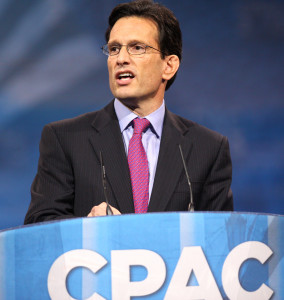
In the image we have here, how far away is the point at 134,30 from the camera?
1.51 meters

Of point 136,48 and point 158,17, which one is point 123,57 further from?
point 158,17

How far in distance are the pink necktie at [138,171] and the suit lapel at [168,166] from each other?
0.12ft

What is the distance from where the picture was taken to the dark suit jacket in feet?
4.42

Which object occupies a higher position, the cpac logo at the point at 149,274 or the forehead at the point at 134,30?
the forehead at the point at 134,30

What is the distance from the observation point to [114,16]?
1599 mm

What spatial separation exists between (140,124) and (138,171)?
0.16 metres

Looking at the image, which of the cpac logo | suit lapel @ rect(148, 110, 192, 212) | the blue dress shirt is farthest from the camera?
the blue dress shirt

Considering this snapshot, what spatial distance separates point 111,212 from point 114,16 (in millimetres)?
846

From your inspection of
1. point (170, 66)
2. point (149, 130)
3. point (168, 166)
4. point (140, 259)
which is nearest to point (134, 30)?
point (170, 66)

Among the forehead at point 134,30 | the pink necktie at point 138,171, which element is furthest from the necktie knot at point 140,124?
the forehead at point 134,30

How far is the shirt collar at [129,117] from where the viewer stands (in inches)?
59.3

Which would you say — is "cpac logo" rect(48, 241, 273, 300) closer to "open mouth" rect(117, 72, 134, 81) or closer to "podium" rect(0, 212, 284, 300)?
"podium" rect(0, 212, 284, 300)

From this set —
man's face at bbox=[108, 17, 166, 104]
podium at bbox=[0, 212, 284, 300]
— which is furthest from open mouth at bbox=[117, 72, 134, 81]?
podium at bbox=[0, 212, 284, 300]

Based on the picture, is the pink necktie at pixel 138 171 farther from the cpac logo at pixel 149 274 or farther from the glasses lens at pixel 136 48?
the cpac logo at pixel 149 274
